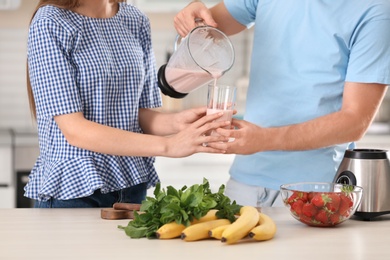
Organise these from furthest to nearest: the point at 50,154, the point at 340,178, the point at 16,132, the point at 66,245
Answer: the point at 16,132 < the point at 50,154 < the point at 340,178 < the point at 66,245

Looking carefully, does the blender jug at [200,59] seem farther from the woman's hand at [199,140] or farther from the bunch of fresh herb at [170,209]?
the bunch of fresh herb at [170,209]

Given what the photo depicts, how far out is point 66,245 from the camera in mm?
1618

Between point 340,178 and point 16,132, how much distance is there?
103 inches

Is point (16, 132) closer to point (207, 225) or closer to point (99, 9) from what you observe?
→ point (99, 9)

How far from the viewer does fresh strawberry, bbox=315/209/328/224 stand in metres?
1.79

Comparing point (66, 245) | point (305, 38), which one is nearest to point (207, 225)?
point (66, 245)

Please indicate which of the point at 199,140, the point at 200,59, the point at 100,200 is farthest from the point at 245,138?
the point at 100,200

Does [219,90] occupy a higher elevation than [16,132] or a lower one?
higher

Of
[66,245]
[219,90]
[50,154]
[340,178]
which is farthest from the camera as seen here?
[50,154]

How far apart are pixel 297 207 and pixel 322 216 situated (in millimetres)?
67

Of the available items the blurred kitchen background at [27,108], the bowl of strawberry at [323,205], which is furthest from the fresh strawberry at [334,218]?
the blurred kitchen background at [27,108]

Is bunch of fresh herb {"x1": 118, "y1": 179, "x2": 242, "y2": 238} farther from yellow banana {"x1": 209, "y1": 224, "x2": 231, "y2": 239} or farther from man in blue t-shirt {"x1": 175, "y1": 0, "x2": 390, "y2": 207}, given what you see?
man in blue t-shirt {"x1": 175, "y1": 0, "x2": 390, "y2": 207}

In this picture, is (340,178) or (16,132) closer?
(340,178)

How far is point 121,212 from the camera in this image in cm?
190
